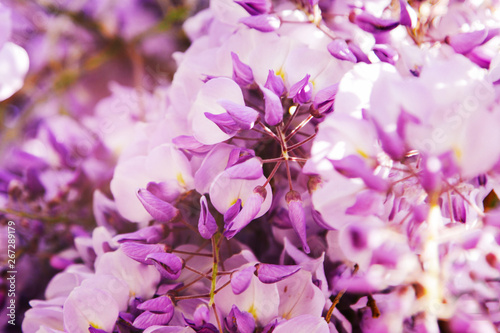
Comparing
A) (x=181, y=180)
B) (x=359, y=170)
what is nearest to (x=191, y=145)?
(x=181, y=180)

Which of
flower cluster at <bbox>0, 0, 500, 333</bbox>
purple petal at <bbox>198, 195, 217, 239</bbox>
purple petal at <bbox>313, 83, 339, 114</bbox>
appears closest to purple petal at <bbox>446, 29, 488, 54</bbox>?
flower cluster at <bbox>0, 0, 500, 333</bbox>

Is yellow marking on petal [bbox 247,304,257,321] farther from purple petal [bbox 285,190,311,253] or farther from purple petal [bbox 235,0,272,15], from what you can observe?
purple petal [bbox 235,0,272,15]

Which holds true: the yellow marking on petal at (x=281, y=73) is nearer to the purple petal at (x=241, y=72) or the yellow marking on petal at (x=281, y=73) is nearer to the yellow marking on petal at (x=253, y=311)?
the purple petal at (x=241, y=72)

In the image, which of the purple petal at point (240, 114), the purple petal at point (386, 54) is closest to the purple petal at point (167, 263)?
the purple petal at point (240, 114)

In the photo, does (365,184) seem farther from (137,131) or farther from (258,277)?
(137,131)

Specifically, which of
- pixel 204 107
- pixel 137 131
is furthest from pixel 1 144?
pixel 204 107

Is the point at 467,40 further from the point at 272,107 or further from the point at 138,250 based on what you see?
the point at 138,250
